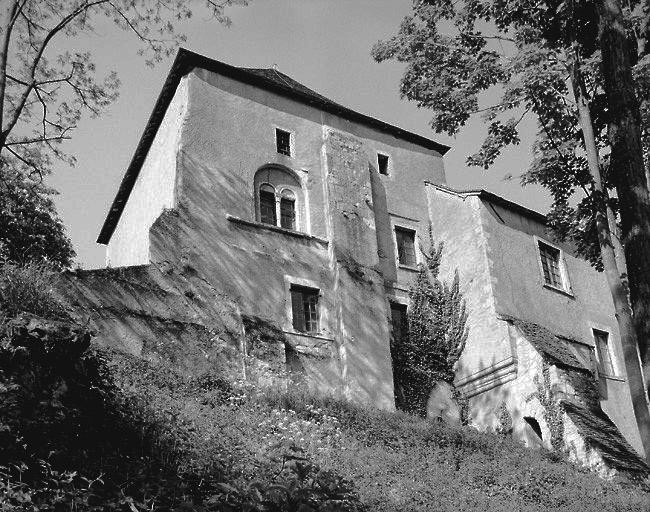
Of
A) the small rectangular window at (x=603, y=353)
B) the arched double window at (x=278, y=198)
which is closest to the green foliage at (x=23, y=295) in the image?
the arched double window at (x=278, y=198)

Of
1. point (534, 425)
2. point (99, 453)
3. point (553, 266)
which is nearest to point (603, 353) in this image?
point (553, 266)

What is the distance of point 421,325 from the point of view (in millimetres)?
22359

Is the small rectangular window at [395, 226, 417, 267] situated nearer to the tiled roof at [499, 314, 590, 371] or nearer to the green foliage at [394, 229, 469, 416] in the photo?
the green foliage at [394, 229, 469, 416]

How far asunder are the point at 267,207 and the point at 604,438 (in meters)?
11.8

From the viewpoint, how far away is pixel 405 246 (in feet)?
79.2

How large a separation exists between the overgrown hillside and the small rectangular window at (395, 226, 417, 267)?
8426mm

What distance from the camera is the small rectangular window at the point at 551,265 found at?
24.2 m

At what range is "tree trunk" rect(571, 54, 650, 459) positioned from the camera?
812 centimetres

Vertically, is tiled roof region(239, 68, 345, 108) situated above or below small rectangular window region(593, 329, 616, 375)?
above

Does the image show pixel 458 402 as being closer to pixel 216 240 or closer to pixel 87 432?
pixel 216 240

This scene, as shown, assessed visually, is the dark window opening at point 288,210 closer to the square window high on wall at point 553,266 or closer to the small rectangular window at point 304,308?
the small rectangular window at point 304,308

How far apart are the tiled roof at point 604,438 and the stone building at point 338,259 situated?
0.16 ft

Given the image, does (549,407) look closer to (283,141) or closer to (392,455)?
(392,455)

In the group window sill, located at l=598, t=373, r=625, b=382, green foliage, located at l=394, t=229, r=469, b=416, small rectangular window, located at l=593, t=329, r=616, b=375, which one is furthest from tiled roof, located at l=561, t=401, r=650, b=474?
small rectangular window, located at l=593, t=329, r=616, b=375
